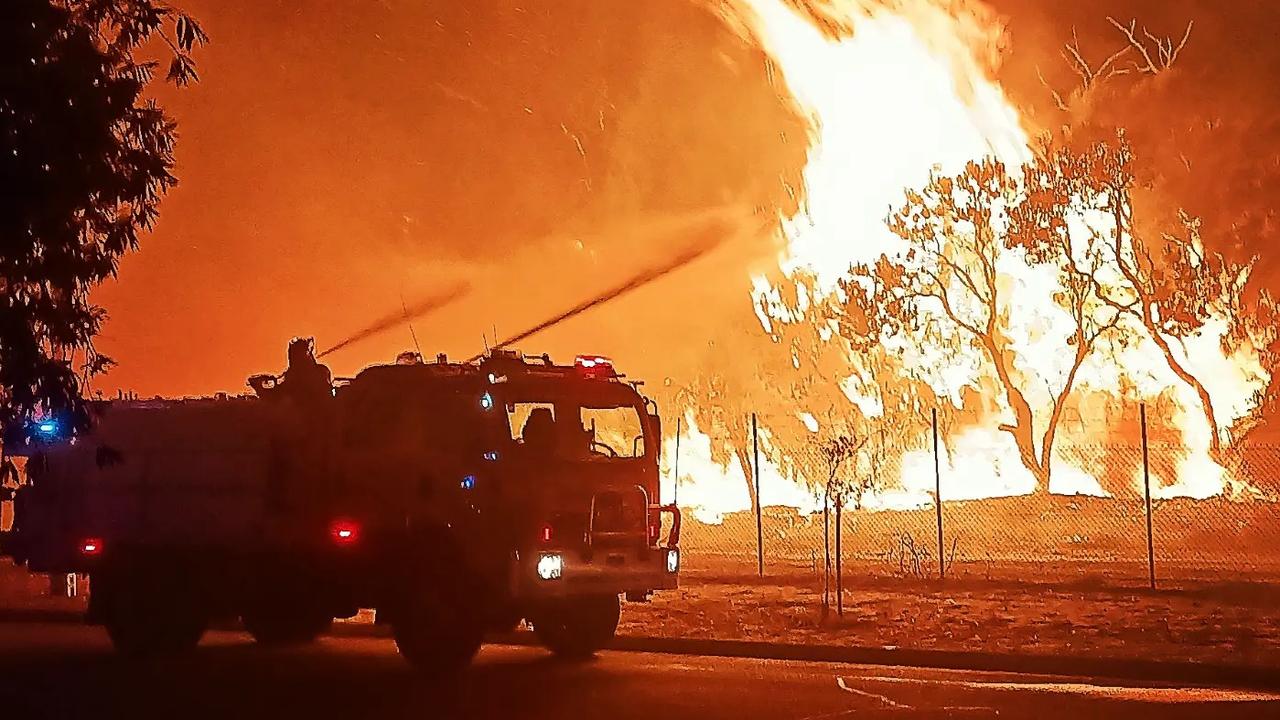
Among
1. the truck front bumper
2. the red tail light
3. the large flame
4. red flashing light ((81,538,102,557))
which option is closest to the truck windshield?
the truck front bumper

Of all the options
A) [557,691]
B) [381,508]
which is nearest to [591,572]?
[557,691]

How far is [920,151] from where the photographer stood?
123 ft

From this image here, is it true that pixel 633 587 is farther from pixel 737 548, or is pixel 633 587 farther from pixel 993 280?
pixel 993 280

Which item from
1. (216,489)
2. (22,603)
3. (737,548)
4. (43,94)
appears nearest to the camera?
(43,94)

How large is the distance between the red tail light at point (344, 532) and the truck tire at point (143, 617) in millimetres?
2405

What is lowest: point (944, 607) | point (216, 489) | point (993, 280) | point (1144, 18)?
point (944, 607)

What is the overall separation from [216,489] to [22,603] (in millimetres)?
8155

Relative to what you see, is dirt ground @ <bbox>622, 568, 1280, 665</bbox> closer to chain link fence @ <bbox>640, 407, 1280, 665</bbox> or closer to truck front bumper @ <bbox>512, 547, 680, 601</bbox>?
chain link fence @ <bbox>640, 407, 1280, 665</bbox>

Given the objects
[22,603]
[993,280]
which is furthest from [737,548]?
[22,603]

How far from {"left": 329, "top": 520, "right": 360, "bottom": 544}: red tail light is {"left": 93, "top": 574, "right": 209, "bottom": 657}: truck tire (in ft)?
7.89

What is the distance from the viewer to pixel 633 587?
48.6 ft

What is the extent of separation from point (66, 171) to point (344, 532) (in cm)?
431

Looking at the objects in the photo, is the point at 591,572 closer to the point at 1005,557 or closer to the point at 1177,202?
the point at 1005,557

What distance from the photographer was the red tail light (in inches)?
584
